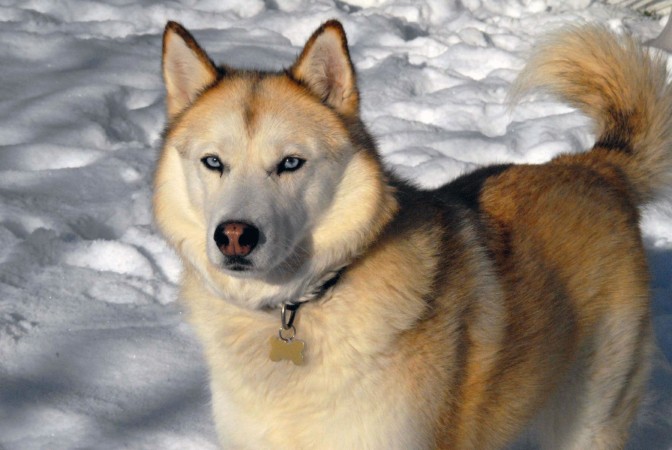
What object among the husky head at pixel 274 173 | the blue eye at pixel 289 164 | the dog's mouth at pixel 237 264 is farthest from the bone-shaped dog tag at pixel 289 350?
the blue eye at pixel 289 164

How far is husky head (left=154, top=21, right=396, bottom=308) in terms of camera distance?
2.37 m

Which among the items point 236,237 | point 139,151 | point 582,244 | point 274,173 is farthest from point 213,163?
point 139,151

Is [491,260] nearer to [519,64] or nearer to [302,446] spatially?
[302,446]

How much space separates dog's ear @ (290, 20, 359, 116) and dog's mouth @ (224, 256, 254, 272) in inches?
21.7

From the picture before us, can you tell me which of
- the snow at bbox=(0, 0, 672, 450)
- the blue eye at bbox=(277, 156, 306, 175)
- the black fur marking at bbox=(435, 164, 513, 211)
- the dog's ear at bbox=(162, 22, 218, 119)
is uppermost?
the dog's ear at bbox=(162, 22, 218, 119)

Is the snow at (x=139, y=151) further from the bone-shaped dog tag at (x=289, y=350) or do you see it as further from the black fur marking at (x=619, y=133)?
the bone-shaped dog tag at (x=289, y=350)

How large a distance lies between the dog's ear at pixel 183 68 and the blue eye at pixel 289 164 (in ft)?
1.23

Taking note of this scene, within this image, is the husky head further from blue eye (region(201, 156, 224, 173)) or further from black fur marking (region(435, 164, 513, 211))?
black fur marking (region(435, 164, 513, 211))

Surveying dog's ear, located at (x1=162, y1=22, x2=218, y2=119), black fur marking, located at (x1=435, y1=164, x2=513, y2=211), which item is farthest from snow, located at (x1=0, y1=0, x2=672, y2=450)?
black fur marking, located at (x1=435, y1=164, x2=513, y2=211)

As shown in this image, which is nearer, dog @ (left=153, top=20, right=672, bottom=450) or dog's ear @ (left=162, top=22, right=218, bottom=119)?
dog @ (left=153, top=20, right=672, bottom=450)

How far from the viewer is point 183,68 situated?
266cm

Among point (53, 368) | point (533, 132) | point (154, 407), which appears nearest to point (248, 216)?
point (154, 407)

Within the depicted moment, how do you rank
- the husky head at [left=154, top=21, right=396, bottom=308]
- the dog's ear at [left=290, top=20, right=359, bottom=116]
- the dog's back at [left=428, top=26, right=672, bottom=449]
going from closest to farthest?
the husky head at [left=154, top=21, right=396, bottom=308], the dog's ear at [left=290, top=20, right=359, bottom=116], the dog's back at [left=428, top=26, right=672, bottom=449]

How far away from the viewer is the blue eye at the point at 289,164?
2432 mm
